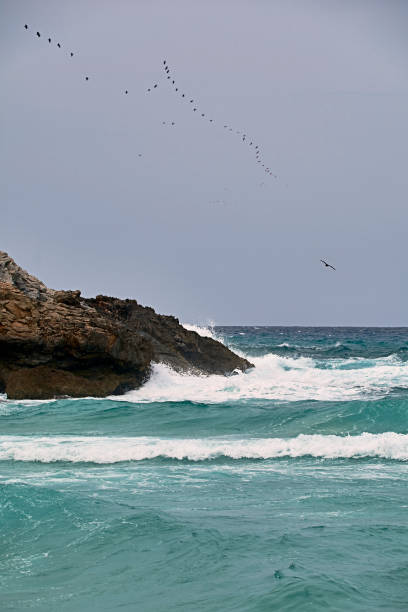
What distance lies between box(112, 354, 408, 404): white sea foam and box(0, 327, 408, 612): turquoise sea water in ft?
16.8

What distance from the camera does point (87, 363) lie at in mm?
24125

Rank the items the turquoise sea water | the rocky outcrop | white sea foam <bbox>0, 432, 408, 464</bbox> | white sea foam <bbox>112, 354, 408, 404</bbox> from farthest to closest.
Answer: white sea foam <bbox>112, 354, 408, 404</bbox>
the rocky outcrop
white sea foam <bbox>0, 432, 408, 464</bbox>
the turquoise sea water

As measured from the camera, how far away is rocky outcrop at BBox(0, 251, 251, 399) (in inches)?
901

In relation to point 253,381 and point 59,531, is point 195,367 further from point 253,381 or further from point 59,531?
point 59,531

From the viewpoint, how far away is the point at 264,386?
29328 millimetres

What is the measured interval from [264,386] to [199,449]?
14.2m

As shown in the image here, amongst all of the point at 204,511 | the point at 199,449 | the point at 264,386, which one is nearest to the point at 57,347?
the point at 199,449

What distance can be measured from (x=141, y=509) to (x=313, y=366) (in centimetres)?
3507

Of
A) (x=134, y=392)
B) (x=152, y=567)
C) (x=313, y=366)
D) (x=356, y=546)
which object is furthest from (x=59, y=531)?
(x=313, y=366)

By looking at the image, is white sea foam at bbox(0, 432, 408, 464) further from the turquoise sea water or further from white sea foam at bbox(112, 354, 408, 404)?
white sea foam at bbox(112, 354, 408, 404)

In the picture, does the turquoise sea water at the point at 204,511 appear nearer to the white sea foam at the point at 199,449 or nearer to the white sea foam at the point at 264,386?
the white sea foam at the point at 199,449

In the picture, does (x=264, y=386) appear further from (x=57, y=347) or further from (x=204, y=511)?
(x=204, y=511)

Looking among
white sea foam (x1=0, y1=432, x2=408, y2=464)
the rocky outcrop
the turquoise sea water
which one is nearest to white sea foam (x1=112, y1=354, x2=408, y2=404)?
the rocky outcrop

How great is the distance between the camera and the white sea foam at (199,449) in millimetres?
14734
